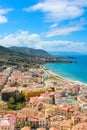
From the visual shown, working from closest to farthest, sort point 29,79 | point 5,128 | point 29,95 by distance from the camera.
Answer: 1. point 5,128
2. point 29,95
3. point 29,79

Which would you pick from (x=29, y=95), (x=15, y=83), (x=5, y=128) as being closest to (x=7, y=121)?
(x=5, y=128)

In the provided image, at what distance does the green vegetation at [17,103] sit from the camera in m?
33.4

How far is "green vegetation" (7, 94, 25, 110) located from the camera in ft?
109

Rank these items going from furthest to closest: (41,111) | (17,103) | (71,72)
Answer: (71,72)
(17,103)
(41,111)

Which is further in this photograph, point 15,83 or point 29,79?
point 29,79

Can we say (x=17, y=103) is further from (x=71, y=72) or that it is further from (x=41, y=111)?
(x=71, y=72)

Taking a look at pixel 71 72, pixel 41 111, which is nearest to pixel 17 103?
pixel 41 111

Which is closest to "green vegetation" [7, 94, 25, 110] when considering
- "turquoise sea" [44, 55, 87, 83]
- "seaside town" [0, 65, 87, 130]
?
"seaside town" [0, 65, 87, 130]

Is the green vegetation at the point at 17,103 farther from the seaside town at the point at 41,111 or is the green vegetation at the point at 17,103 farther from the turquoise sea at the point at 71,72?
the turquoise sea at the point at 71,72

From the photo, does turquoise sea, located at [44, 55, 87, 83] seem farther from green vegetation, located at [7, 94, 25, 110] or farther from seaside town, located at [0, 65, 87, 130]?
green vegetation, located at [7, 94, 25, 110]

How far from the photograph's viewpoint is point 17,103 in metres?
35.6

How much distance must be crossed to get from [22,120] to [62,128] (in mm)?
4009

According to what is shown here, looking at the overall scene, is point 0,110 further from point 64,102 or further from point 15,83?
point 15,83

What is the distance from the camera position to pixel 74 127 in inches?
985
